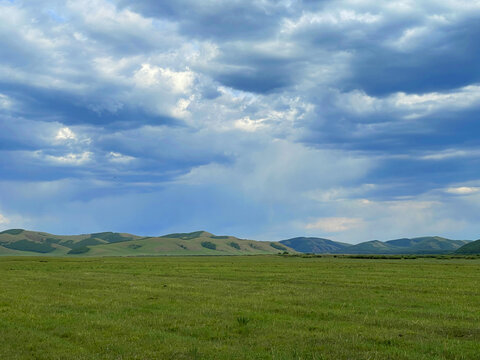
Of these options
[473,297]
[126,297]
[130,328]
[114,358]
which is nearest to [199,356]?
[114,358]

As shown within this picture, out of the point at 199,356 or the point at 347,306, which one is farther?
the point at 347,306

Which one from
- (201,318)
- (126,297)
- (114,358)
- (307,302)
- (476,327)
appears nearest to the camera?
(114,358)

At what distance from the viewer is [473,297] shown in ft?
103

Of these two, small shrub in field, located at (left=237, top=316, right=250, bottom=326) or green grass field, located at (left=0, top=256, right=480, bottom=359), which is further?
small shrub in field, located at (left=237, top=316, right=250, bottom=326)

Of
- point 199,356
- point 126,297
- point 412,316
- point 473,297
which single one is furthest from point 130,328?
point 473,297

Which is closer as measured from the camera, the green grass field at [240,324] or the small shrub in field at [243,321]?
the green grass field at [240,324]

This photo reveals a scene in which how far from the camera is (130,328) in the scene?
2002 cm

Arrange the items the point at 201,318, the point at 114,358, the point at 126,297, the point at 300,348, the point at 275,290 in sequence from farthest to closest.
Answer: the point at 275,290
the point at 126,297
the point at 201,318
the point at 300,348
the point at 114,358

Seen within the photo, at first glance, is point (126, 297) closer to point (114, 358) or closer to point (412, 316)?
point (114, 358)

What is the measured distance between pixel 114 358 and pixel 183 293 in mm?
18393

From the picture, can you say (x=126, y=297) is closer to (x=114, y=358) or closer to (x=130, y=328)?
(x=130, y=328)

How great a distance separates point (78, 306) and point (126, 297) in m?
4.49

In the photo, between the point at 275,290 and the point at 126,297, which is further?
the point at 275,290

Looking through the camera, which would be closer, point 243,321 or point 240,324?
point 240,324
